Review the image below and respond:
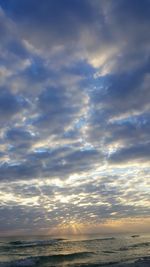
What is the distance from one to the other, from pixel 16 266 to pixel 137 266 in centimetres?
1817

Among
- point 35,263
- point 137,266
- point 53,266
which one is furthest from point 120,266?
point 35,263

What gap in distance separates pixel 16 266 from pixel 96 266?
496 inches

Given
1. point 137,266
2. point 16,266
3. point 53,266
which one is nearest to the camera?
point 137,266

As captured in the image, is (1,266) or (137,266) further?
(1,266)

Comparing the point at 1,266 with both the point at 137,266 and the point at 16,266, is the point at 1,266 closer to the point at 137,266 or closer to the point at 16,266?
the point at 16,266

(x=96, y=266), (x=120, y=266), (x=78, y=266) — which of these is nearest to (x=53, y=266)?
(x=78, y=266)

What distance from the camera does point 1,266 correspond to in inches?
1601

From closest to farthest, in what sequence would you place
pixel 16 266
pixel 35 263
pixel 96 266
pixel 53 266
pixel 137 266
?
pixel 137 266 < pixel 96 266 < pixel 53 266 < pixel 16 266 < pixel 35 263

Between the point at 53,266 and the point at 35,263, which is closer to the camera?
the point at 53,266

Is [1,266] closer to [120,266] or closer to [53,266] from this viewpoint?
[53,266]

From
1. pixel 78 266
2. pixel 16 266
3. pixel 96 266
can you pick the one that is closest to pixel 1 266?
pixel 16 266

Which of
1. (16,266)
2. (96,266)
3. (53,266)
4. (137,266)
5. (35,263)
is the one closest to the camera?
(137,266)

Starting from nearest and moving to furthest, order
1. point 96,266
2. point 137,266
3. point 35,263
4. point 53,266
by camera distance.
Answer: point 137,266
point 96,266
point 53,266
point 35,263

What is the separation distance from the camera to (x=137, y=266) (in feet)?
109
